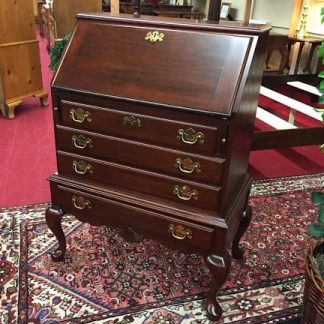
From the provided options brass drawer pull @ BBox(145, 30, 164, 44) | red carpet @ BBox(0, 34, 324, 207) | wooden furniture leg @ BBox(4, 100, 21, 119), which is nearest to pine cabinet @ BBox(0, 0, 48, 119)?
wooden furniture leg @ BBox(4, 100, 21, 119)

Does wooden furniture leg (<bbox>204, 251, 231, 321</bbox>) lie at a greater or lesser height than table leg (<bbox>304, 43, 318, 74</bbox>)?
lesser

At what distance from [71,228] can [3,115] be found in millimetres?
2118

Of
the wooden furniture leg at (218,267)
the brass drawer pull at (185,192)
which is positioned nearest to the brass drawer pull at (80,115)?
the brass drawer pull at (185,192)

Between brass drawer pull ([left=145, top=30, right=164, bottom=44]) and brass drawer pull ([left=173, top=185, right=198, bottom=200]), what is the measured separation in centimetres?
54

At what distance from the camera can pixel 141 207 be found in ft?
4.75

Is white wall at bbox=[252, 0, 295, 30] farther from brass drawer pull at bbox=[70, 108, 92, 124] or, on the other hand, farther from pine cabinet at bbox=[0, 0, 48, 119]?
brass drawer pull at bbox=[70, 108, 92, 124]

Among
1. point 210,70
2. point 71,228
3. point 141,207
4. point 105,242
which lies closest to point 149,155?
point 141,207

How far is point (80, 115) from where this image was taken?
143 cm

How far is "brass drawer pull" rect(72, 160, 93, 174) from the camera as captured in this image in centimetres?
151

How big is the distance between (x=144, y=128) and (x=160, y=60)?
25 cm

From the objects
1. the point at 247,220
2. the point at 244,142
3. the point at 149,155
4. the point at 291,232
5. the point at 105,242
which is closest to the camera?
the point at 149,155

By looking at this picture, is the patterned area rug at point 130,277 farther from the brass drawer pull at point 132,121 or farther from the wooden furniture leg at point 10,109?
the wooden furniture leg at point 10,109

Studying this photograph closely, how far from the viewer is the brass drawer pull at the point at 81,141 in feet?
4.79

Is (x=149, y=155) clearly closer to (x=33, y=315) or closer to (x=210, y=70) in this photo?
(x=210, y=70)
